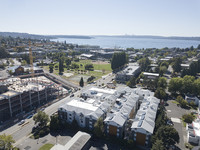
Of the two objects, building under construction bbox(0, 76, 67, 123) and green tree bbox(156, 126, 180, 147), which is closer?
green tree bbox(156, 126, 180, 147)

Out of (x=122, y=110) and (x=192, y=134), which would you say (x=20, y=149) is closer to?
(x=122, y=110)

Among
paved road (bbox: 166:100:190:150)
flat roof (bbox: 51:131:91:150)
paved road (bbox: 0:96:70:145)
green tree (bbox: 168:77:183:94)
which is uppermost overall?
green tree (bbox: 168:77:183:94)

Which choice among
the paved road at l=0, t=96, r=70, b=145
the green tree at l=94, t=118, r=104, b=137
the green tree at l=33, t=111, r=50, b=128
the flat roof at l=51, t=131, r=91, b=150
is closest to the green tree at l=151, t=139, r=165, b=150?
the green tree at l=94, t=118, r=104, b=137

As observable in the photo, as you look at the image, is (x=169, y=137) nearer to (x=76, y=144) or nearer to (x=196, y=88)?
(x=76, y=144)

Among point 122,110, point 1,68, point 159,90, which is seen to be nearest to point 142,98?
point 159,90

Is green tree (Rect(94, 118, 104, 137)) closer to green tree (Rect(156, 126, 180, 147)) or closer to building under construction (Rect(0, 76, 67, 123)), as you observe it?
green tree (Rect(156, 126, 180, 147))

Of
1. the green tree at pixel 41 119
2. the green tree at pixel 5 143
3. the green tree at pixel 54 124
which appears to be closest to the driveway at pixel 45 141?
the green tree at pixel 54 124

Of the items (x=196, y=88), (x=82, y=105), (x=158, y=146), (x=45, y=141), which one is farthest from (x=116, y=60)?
(x=158, y=146)
